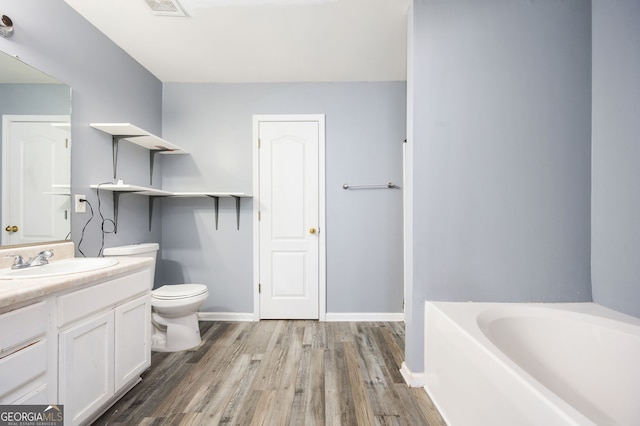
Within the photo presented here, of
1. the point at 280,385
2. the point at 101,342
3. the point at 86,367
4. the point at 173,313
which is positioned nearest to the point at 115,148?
the point at 173,313

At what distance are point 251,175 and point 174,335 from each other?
1.56 meters

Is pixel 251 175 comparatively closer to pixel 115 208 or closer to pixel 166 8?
pixel 115 208

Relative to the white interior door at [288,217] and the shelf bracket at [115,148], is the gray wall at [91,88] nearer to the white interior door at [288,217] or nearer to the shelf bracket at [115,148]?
the shelf bracket at [115,148]

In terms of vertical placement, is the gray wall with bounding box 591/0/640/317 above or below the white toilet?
above

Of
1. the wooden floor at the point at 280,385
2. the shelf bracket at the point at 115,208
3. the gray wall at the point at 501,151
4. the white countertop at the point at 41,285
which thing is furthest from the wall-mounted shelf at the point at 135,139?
the gray wall at the point at 501,151

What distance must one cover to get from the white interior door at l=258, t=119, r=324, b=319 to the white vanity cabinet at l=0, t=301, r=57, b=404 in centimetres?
173

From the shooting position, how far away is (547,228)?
5.46ft

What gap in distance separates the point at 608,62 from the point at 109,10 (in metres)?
3.12

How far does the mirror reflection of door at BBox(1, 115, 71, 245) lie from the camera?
1408mm

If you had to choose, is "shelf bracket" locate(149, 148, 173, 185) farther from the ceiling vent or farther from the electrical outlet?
the ceiling vent

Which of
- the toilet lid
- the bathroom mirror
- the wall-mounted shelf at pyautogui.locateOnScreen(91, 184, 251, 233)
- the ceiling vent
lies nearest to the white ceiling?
the ceiling vent

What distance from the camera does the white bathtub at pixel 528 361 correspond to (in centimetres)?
96

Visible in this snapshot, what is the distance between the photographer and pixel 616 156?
150cm

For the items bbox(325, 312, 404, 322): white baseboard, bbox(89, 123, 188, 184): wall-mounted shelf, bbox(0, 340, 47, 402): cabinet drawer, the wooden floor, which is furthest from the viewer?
bbox(325, 312, 404, 322): white baseboard
